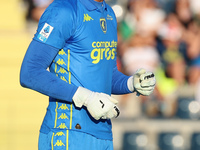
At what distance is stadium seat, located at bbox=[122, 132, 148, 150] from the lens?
23.0 ft

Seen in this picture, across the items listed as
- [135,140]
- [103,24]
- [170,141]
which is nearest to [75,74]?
[103,24]

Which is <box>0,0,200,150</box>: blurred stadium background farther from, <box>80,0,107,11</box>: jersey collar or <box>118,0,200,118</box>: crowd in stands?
<box>80,0,107,11</box>: jersey collar

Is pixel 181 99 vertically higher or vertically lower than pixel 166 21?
lower

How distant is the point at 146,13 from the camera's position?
7.53 m

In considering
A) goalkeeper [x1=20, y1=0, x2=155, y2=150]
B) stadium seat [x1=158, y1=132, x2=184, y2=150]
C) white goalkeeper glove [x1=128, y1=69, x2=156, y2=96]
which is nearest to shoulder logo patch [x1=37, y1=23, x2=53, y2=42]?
goalkeeper [x1=20, y1=0, x2=155, y2=150]

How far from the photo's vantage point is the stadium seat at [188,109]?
723cm

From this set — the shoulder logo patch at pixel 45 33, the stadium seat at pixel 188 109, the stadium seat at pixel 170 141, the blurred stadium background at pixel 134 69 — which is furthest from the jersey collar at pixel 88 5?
the stadium seat at pixel 188 109

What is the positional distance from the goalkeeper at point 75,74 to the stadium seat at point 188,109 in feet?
14.2

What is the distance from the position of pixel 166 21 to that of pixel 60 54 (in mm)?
5100

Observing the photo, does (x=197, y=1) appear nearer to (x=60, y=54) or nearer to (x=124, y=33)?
(x=124, y=33)

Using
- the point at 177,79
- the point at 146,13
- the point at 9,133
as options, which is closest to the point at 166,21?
the point at 146,13

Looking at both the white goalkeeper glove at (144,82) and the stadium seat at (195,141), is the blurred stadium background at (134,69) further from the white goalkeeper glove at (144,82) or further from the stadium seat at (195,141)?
the white goalkeeper glove at (144,82)

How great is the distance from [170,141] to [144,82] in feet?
14.1

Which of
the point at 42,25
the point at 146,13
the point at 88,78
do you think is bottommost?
the point at 88,78
